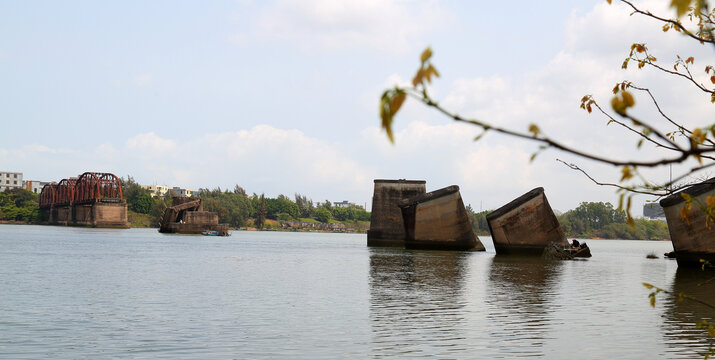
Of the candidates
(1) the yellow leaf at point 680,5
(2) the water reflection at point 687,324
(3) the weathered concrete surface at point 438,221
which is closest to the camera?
(1) the yellow leaf at point 680,5

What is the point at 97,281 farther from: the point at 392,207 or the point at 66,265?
the point at 392,207

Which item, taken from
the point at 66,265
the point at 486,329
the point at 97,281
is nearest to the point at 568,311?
the point at 486,329

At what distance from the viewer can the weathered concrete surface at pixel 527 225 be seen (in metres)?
46.8

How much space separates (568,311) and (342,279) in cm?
1184

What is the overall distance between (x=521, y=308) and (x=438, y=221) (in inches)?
1377

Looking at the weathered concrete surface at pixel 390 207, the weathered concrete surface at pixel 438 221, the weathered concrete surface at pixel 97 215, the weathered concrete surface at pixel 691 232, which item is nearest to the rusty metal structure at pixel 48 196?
the weathered concrete surface at pixel 97 215

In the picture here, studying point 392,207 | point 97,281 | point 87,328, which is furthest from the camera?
point 392,207

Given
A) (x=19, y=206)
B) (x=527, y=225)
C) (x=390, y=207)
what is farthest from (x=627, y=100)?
(x=19, y=206)

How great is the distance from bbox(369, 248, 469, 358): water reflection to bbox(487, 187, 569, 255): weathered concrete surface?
16.3 metres

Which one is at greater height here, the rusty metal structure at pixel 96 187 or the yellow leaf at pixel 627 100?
the rusty metal structure at pixel 96 187

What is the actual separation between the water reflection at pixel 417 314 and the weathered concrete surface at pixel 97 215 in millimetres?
116684

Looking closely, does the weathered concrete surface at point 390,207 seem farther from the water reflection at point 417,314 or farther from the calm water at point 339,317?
the calm water at point 339,317

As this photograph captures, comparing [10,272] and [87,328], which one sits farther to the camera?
[10,272]

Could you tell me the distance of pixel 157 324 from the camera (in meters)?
15.9
